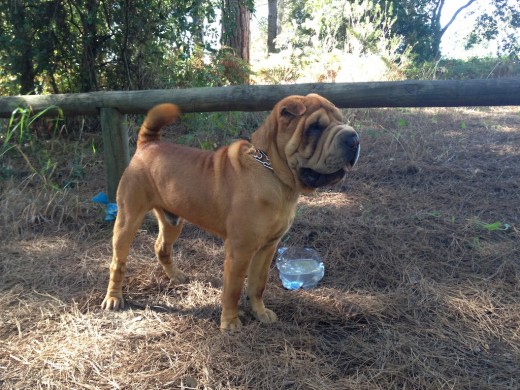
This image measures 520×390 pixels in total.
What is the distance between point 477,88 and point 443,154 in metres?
3.23

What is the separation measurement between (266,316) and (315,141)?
1.30 metres

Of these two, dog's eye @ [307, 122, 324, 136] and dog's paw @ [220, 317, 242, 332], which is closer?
dog's eye @ [307, 122, 324, 136]

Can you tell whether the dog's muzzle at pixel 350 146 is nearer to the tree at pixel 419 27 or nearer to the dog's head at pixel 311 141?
the dog's head at pixel 311 141

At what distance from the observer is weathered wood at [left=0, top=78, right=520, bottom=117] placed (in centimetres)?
297

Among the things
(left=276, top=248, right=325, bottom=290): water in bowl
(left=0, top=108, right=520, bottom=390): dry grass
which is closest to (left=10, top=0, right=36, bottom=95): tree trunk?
(left=0, top=108, right=520, bottom=390): dry grass

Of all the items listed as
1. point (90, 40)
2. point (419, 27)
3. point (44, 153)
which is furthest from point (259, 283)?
point (419, 27)

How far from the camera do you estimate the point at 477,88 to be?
117 inches

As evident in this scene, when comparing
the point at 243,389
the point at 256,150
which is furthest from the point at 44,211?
the point at 243,389

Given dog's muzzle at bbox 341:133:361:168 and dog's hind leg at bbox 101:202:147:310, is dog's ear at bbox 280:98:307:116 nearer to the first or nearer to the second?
dog's muzzle at bbox 341:133:361:168

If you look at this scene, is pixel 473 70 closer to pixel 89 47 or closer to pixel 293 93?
pixel 89 47

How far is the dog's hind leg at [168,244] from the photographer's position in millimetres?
3374

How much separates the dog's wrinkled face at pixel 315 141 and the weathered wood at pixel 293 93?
102cm

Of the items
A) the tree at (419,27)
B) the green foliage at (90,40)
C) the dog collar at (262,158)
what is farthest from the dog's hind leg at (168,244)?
the tree at (419,27)

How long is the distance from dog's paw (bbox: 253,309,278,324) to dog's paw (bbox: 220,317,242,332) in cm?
17
